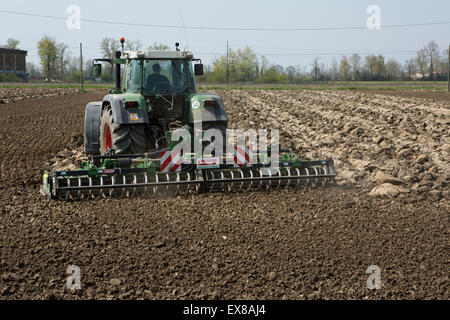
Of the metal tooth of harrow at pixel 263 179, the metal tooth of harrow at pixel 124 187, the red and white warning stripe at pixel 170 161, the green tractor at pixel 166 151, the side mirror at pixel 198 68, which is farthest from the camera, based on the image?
the side mirror at pixel 198 68

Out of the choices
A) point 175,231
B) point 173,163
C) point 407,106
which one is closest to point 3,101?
point 407,106

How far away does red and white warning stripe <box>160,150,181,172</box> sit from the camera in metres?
7.03

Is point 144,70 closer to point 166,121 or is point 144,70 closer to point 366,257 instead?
point 166,121

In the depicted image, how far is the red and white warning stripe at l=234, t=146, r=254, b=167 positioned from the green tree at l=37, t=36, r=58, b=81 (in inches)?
2408

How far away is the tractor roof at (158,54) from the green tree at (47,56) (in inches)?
2357

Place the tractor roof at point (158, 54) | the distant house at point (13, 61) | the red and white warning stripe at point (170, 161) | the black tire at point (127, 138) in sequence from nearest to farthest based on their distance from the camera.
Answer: the red and white warning stripe at point (170, 161)
the black tire at point (127, 138)
the tractor roof at point (158, 54)
the distant house at point (13, 61)

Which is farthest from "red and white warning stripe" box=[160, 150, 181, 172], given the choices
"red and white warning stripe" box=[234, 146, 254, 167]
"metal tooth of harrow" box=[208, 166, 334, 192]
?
"red and white warning stripe" box=[234, 146, 254, 167]

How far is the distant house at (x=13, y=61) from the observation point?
61156 millimetres

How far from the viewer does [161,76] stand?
802cm

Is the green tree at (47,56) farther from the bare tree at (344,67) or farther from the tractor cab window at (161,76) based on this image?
the tractor cab window at (161,76)
